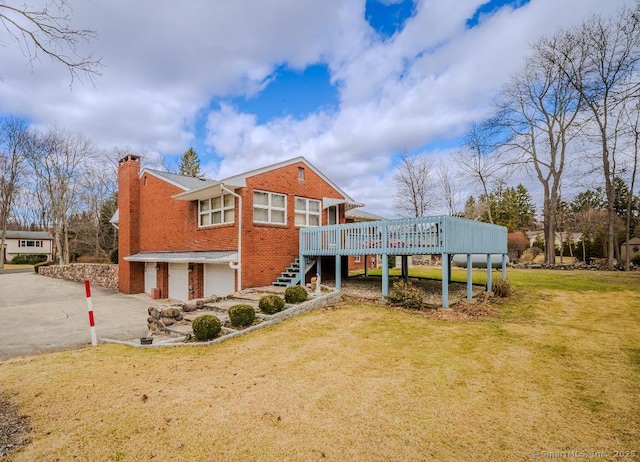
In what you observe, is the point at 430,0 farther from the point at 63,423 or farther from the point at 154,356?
the point at 63,423

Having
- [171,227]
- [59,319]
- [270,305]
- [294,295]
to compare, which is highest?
[171,227]

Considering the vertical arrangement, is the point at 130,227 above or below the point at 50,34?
below

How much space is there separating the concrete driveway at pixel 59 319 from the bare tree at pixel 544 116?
29474mm

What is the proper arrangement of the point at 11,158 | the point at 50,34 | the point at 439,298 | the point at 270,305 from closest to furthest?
the point at 50,34 → the point at 270,305 → the point at 439,298 → the point at 11,158

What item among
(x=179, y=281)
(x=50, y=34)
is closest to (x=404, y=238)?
(x=50, y=34)

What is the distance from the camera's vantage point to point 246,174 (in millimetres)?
13617

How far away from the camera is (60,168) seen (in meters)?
35.4

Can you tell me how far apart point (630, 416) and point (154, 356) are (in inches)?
318

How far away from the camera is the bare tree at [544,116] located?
27078 millimetres

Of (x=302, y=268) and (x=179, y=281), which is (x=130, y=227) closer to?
(x=179, y=281)

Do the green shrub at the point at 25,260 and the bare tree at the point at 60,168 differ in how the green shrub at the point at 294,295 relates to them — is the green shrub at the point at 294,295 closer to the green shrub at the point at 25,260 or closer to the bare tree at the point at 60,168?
the bare tree at the point at 60,168

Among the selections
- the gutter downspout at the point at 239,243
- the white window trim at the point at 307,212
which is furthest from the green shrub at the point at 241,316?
the white window trim at the point at 307,212

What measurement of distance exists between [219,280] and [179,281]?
4037 millimetres

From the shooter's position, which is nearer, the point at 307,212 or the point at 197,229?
the point at 307,212
